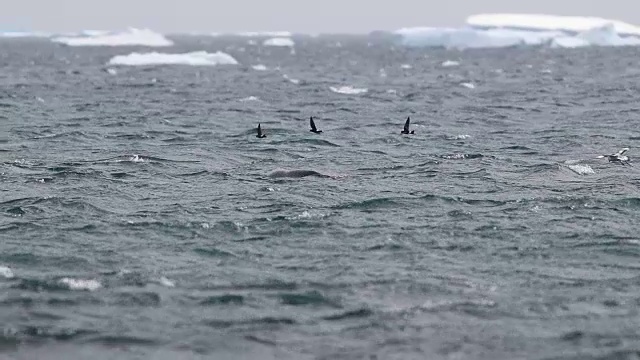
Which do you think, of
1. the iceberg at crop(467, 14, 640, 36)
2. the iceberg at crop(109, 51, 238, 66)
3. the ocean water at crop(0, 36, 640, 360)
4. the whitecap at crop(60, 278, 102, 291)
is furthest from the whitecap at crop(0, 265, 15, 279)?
the iceberg at crop(467, 14, 640, 36)

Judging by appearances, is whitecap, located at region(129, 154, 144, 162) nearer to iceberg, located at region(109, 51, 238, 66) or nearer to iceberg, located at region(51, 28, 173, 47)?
iceberg, located at region(109, 51, 238, 66)

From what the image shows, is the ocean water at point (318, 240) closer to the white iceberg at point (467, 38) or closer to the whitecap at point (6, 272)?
the whitecap at point (6, 272)

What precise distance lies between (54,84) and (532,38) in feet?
305

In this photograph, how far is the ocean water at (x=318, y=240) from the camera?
12766mm

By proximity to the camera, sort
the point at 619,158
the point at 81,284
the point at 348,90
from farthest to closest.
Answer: the point at 348,90 < the point at 619,158 < the point at 81,284

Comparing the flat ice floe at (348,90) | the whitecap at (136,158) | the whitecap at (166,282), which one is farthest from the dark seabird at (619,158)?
the flat ice floe at (348,90)

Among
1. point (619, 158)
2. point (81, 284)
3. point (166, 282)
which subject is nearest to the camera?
point (81, 284)

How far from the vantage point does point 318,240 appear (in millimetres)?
17531

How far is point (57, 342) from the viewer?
40.9ft

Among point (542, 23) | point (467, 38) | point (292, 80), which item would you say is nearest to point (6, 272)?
point (292, 80)

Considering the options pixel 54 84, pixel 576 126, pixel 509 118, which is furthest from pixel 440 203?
pixel 54 84

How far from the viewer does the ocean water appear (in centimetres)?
1277

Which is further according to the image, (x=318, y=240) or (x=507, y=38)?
(x=507, y=38)

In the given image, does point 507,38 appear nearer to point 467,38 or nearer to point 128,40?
point 467,38
